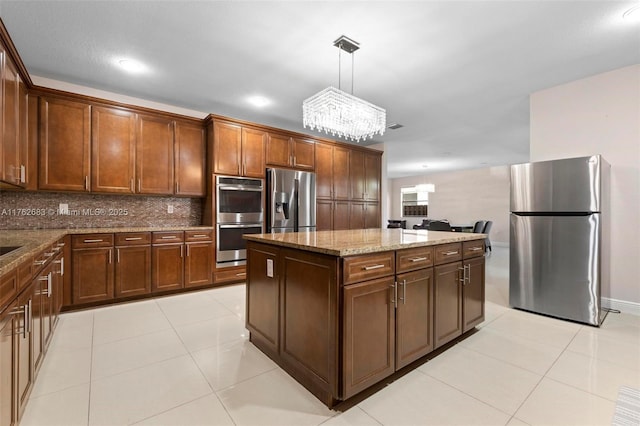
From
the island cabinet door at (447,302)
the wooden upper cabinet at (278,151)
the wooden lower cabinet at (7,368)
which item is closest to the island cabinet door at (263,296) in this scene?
the island cabinet door at (447,302)

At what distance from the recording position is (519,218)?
3289mm

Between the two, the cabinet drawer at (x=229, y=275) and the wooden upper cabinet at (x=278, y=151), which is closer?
the cabinet drawer at (x=229, y=275)

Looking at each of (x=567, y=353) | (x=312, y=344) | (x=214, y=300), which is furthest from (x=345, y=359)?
(x=214, y=300)

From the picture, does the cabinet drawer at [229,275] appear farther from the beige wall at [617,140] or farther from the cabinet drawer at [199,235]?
the beige wall at [617,140]

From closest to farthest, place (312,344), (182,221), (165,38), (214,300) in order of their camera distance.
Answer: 1. (312,344)
2. (165,38)
3. (214,300)
4. (182,221)

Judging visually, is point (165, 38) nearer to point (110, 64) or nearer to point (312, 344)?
point (110, 64)

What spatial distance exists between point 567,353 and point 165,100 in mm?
5250

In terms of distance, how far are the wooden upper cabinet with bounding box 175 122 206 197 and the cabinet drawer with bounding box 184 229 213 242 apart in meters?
0.59

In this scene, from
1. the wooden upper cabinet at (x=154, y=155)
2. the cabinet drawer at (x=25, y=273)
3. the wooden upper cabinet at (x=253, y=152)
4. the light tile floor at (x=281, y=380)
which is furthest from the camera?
the wooden upper cabinet at (x=253, y=152)

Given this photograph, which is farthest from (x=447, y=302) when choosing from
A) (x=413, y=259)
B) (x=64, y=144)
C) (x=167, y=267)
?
(x=64, y=144)

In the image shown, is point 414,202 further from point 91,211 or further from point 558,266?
point 91,211

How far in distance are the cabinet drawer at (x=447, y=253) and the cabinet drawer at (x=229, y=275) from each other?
299 centimetres

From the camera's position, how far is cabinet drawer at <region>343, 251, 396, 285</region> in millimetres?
1591

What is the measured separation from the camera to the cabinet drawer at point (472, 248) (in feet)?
8.07
